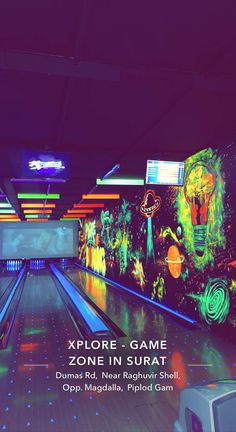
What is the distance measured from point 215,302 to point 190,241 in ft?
4.21

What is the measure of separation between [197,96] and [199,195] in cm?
241

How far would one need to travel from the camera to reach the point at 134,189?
10008 mm

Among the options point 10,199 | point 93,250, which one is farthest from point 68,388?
point 93,250

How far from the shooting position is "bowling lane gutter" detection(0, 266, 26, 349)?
237 inches

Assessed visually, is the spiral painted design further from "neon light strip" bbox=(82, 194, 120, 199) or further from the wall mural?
"neon light strip" bbox=(82, 194, 120, 199)

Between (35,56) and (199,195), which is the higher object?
(35,56)

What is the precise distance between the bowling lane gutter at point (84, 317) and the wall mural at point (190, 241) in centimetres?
166

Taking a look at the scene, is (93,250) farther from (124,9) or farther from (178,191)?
(124,9)

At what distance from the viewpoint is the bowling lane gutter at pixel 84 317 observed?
602cm

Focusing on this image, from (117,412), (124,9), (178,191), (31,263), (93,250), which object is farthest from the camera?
(31,263)

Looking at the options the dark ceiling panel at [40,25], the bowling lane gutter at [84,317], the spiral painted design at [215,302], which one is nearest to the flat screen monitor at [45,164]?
the dark ceiling panel at [40,25]

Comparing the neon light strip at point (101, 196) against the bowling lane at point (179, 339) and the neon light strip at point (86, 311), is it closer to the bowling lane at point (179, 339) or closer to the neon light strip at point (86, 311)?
the neon light strip at point (86, 311)

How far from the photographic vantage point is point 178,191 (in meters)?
6.98

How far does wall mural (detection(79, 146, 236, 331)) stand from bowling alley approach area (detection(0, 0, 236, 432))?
3cm
